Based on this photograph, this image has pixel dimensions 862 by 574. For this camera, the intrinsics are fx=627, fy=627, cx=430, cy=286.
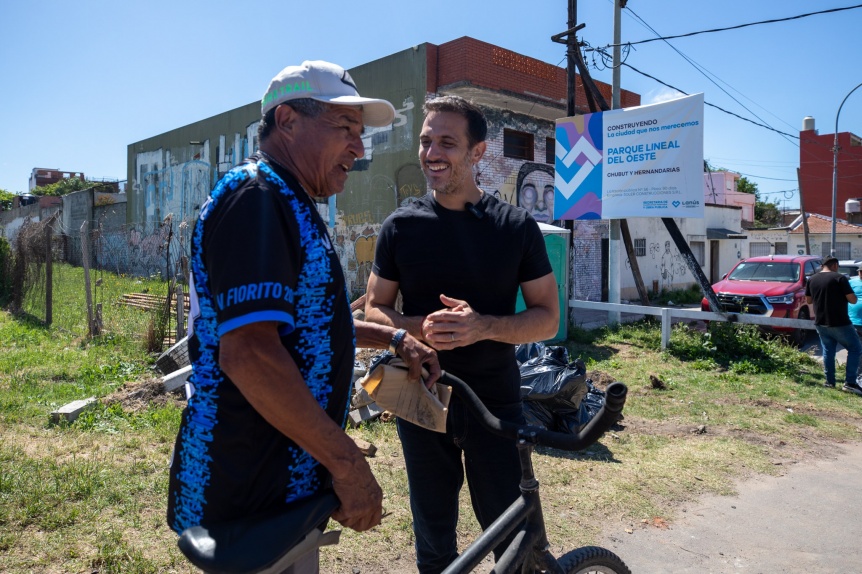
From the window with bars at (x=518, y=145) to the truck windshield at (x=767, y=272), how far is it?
6537 millimetres

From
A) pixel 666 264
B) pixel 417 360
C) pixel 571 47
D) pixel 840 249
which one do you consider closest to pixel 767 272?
pixel 571 47

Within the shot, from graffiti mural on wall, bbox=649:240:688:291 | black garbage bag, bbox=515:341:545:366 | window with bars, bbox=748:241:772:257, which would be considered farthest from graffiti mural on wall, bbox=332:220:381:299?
window with bars, bbox=748:241:772:257

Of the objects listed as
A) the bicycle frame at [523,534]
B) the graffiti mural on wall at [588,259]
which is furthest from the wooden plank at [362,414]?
the graffiti mural on wall at [588,259]

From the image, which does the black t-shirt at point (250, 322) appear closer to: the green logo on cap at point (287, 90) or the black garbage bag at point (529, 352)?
the green logo on cap at point (287, 90)

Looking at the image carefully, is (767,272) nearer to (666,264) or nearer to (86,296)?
(666,264)

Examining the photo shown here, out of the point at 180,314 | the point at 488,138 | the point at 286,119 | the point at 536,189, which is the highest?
the point at 488,138

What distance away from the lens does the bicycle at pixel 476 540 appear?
1388 mm

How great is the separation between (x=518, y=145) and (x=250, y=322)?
17.4 metres

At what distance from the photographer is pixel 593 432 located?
1.81 m

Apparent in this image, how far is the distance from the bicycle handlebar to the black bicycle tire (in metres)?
0.53

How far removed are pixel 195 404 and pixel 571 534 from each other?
3.15 meters

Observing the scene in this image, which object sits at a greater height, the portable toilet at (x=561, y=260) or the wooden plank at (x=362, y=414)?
the portable toilet at (x=561, y=260)

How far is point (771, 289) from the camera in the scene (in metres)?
13.0

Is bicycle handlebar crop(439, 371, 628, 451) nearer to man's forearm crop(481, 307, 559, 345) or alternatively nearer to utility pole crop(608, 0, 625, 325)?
man's forearm crop(481, 307, 559, 345)
